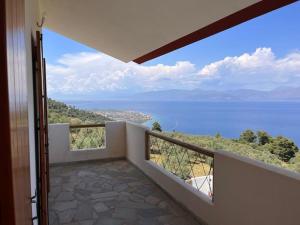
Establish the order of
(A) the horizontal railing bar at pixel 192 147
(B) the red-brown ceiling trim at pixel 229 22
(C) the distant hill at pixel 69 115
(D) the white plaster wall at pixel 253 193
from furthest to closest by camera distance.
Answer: (C) the distant hill at pixel 69 115 < (A) the horizontal railing bar at pixel 192 147 < (B) the red-brown ceiling trim at pixel 229 22 < (D) the white plaster wall at pixel 253 193

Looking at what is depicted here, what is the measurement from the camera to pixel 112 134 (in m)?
6.02

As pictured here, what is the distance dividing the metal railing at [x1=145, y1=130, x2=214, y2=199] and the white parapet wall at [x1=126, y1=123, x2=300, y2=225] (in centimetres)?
47

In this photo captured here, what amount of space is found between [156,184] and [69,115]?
3.63 m

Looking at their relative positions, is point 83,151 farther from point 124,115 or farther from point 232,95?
point 232,95

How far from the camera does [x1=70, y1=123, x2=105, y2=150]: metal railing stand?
596 centimetres

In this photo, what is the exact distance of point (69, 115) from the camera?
692 centimetres

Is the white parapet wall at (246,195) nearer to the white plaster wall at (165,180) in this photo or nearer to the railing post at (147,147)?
the white plaster wall at (165,180)

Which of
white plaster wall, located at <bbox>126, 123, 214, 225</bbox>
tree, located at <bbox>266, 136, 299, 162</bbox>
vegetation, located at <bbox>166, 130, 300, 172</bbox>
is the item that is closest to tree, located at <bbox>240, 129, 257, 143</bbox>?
vegetation, located at <bbox>166, 130, 300, 172</bbox>

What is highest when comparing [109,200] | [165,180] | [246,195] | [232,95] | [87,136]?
[232,95]

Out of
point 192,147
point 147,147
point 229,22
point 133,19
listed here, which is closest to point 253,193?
point 192,147

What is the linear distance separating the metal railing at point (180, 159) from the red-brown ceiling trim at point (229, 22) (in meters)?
1.49

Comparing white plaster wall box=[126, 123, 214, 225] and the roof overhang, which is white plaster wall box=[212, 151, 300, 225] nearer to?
white plaster wall box=[126, 123, 214, 225]

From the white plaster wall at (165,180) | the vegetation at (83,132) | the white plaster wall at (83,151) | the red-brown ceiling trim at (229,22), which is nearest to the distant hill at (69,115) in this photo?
the vegetation at (83,132)

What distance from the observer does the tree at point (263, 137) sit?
5277 mm
